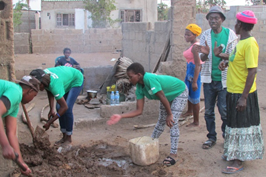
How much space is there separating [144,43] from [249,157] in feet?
18.2

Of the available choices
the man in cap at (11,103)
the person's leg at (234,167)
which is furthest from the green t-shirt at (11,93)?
the person's leg at (234,167)

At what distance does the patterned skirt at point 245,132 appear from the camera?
136 inches

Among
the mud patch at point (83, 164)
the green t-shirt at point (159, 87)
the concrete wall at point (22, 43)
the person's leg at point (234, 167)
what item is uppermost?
the concrete wall at point (22, 43)

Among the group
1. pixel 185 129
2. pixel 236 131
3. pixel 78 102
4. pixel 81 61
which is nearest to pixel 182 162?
pixel 236 131

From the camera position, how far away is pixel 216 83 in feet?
13.5

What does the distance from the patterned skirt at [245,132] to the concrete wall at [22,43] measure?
1683 centimetres

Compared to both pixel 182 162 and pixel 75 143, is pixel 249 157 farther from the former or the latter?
pixel 75 143

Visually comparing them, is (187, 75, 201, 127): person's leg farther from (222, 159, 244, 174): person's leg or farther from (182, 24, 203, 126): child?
(222, 159, 244, 174): person's leg

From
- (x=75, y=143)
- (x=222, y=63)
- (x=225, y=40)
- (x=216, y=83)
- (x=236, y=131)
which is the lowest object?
(x=75, y=143)

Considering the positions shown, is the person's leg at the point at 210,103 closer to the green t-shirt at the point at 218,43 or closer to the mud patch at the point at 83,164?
the green t-shirt at the point at 218,43

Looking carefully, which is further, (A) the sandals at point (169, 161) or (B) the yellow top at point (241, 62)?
(A) the sandals at point (169, 161)

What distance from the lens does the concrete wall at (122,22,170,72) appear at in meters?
7.27

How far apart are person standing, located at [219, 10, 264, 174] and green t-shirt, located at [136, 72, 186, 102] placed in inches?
25.3

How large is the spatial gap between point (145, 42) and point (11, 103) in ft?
20.1
